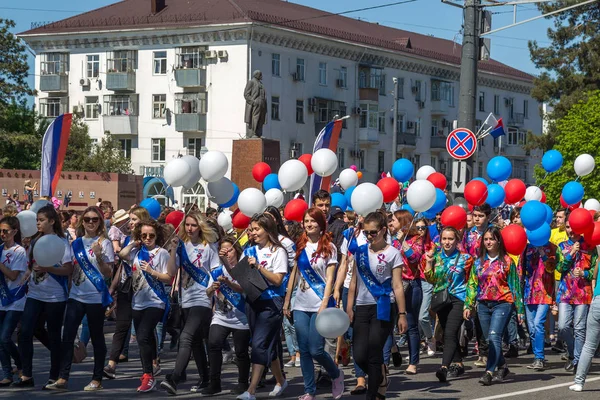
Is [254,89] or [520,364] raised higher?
[254,89]

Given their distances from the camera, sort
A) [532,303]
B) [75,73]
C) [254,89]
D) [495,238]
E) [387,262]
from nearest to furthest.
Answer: [387,262]
[495,238]
[532,303]
[254,89]
[75,73]

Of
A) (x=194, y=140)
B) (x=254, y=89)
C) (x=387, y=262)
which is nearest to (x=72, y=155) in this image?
(x=194, y=140)

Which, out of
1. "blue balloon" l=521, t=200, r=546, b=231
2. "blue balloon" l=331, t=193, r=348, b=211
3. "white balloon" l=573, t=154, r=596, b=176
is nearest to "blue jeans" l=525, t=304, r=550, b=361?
"blue balloon" l=521, t=200, r=546, b=231

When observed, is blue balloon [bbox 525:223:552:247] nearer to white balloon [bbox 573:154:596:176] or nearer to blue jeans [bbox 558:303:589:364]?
blue jeans [bbox 558:303:589:364]

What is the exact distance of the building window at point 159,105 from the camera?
62938mm

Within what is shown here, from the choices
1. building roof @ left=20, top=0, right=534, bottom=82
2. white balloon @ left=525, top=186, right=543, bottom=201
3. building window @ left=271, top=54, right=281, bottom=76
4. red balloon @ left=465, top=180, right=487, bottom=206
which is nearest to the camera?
red balloon @ left=465, top=180, right=487, bottom=206

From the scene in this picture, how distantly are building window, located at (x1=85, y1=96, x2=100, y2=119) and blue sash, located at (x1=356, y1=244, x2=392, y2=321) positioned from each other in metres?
56.0

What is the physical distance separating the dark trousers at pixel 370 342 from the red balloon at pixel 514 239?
92.1 inches

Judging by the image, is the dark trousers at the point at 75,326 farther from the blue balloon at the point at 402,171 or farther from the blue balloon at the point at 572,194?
the blue balloon at the point at 572,194

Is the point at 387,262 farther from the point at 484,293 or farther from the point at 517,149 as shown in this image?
the point at 517,149

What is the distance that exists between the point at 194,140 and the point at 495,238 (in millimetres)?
50671

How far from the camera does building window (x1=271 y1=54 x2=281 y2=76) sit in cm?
6062

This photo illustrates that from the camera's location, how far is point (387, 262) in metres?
10.2

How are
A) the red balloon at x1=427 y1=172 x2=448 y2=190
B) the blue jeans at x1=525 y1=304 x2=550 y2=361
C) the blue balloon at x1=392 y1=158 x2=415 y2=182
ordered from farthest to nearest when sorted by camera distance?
1. the red balloon at x1=427 y1=172 x2=448 y2=190
2. the blue balloon at x1=392 y1=158 x2=415 y2=182
3. the blue jeans at x1=525 y1=304 x2=550 y2=361
